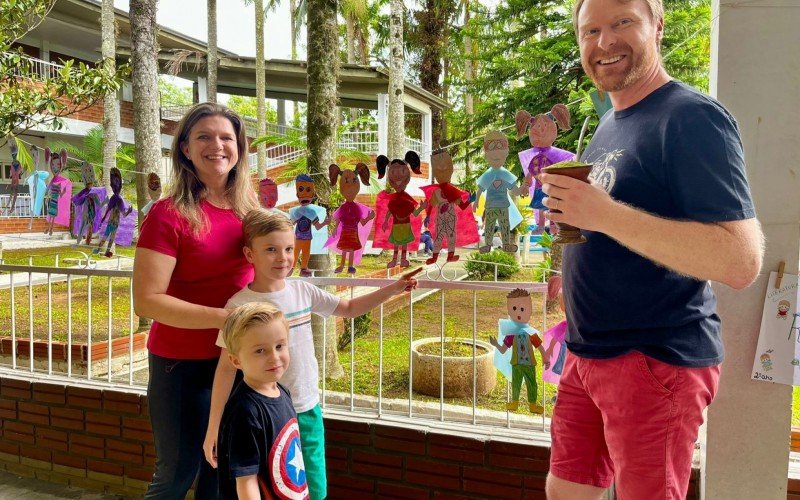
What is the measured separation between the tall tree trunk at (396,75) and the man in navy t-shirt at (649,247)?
25.0ft

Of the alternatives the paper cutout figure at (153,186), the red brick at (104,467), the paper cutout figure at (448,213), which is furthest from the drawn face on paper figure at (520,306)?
the red brick at (104,467)

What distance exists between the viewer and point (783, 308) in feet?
6.40

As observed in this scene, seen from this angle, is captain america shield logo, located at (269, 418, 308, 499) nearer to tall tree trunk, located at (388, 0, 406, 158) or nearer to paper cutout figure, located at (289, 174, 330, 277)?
paper cutout figure, located at (289, 174, 330, 277)

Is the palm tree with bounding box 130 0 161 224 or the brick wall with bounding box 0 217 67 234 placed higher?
the palm tree with bounding box 130 0 161 224

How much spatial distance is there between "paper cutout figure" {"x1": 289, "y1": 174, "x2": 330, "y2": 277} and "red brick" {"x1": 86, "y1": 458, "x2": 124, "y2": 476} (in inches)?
65.4

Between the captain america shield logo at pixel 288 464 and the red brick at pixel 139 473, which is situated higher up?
the captain america shield logo at pixel 288 464

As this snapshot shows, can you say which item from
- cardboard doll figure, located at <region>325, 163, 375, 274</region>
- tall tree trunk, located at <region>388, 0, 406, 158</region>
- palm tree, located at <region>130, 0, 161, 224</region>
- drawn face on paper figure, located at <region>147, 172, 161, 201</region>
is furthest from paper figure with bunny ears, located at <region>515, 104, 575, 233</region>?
tall tree trunk, located at <region>388, 0, 406, 158</region>

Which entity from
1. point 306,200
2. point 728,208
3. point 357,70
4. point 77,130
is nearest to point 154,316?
point 306,200

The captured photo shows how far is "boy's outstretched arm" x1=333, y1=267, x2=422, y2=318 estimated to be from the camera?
2121 mm

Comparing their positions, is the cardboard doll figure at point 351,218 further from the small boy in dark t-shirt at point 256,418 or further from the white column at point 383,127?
the white column at point 383,127

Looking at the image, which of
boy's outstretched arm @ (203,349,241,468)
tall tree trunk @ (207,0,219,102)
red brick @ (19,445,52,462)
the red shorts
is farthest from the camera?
tall tree trunk @ (207,0,219,102)

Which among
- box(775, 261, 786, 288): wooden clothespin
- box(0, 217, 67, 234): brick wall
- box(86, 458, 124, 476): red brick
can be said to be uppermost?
box(0, 217, 67, 234): brick wall

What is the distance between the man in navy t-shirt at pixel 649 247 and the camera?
1.23 metres

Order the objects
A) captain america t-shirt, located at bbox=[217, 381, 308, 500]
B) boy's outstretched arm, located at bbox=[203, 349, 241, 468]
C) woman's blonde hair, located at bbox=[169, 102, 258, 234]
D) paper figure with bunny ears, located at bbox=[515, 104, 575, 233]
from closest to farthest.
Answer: captain america t-shirt, located at bbox=[217, 381, 308, 500] < boy's outstretched arm, located at bbox=[203, 349, 241, 468] < woman's blonde hair, located at bbox=[169, 102, 258, 234] < paper figure with bunny ears, located at bbox=[515, 104, 575, 233]
